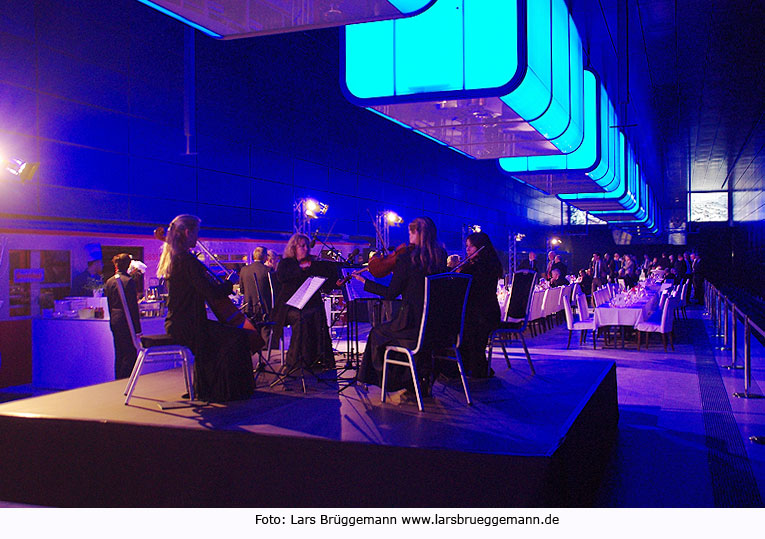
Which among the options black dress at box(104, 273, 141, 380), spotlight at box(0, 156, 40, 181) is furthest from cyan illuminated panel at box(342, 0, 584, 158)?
spotlight at box(0, 156, 40, 181)

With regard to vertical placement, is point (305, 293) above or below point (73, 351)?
above

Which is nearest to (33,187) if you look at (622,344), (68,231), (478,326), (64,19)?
(68,231)

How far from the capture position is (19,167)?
27.6ft

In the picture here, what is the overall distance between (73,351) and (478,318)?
16.8 ft

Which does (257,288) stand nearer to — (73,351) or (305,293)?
(305,293)

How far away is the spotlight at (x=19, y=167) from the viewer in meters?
8.40

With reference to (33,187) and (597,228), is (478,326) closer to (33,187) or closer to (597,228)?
(33,187)

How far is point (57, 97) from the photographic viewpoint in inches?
375

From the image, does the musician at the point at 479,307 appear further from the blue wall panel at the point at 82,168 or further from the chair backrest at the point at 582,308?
the blue wall panel at the point at 82,168

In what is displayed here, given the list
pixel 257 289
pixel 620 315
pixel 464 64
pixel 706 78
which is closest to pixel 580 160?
pixel 706 78

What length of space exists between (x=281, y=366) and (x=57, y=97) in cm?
606

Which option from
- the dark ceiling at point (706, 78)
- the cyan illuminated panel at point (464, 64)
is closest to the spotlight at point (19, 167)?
the cyan illuminated panel at point (464, 64)

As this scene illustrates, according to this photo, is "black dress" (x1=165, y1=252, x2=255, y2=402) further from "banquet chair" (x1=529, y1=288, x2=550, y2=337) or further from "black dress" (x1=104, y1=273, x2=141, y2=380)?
"banquet chair" (x1=529, y1=288, x2=550, y2=337)

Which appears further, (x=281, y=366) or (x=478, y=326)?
(x=281, y=366)
